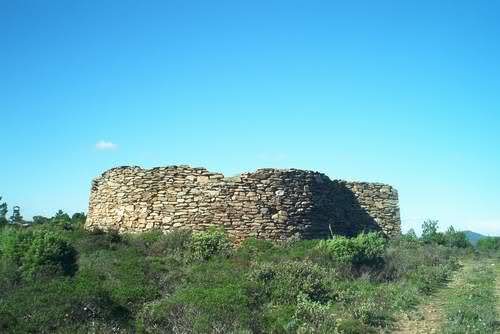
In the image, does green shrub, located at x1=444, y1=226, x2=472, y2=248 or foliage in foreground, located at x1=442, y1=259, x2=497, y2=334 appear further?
green shrub, located at x1=444, y1=226, x2=472, y2=248

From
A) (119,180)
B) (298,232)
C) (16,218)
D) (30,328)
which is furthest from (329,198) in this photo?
(16,218)

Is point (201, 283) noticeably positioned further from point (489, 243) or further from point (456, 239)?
point (489, 243)

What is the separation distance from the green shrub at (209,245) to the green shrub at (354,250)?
2.86 meters

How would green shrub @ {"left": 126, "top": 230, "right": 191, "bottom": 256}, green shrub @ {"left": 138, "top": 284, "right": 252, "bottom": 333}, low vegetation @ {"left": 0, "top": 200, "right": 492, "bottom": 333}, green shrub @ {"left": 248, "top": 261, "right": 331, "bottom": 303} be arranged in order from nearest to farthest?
green shrub @ {"left": 138, "top": 284, "right": 252, "bottom": 333} → low vegetation @ {"left": 0, "top": 200, "right": 492, "bottom": 333} → green shrub @ {"left": 248, "top": 261, "right": 331, "bottom": 303} → green shrub @ {"left": 126, "top": 230, "right": 191, "bottom": 256}

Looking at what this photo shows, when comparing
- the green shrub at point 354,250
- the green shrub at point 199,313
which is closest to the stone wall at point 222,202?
the green shrub at point 354,250

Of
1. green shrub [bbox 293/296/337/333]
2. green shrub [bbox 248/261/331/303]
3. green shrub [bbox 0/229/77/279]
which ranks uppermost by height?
green shrub [bbox 0/229/77/279]

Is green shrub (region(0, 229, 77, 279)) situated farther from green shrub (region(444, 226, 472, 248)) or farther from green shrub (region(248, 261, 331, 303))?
green shrub (region(444, 226, 472, 248))

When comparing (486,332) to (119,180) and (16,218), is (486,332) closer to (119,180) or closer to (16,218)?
(119,180)

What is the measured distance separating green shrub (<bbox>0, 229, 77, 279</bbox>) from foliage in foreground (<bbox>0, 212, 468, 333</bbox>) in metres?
0.03

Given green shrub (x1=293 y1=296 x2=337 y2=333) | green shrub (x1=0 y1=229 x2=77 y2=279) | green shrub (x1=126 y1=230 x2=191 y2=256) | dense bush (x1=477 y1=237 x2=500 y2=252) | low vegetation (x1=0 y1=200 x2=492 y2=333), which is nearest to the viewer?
low vegetation (x1=0 y1=200 x2=492 y2=333)

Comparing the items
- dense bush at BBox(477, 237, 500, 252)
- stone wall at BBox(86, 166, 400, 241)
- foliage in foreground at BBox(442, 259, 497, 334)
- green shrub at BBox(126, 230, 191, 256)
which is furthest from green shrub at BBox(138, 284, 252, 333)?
dense bush at BBox(477, 237, 500, 252)

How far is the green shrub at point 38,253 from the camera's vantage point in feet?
36.0

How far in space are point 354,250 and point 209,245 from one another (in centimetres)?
425

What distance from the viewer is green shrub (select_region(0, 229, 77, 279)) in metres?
11.0
